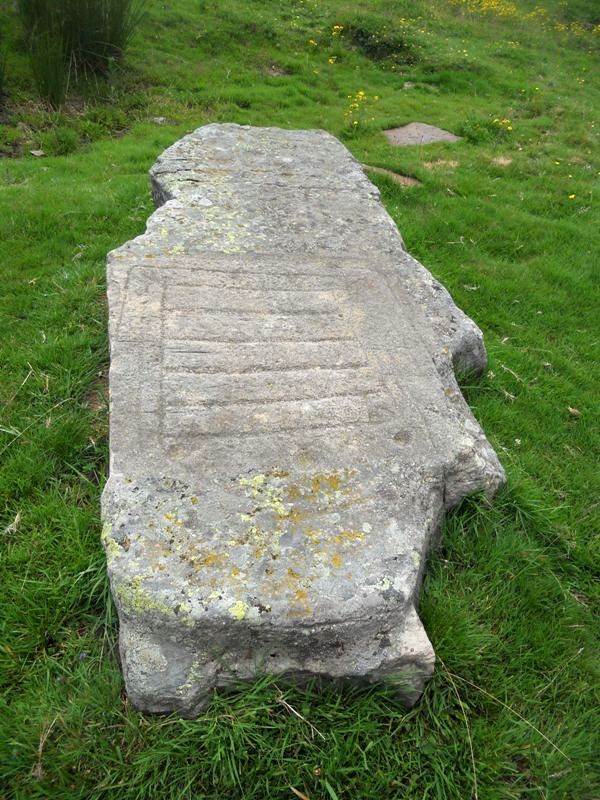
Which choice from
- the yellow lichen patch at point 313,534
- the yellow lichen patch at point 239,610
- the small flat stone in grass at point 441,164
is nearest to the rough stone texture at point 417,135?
the small flat stone in grass at point 441,164

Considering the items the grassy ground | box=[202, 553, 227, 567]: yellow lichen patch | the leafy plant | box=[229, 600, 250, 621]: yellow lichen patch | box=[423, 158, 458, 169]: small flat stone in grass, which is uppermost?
the leafy plant

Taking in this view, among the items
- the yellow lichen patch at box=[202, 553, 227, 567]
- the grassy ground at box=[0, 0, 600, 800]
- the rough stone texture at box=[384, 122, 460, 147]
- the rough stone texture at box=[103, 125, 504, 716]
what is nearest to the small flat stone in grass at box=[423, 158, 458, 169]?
the grassy ground at box=[0, 0, 600, 800]

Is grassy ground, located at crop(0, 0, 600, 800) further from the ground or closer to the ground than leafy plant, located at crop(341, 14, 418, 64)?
closer to the ground

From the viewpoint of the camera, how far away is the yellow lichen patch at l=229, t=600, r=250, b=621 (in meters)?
1.91

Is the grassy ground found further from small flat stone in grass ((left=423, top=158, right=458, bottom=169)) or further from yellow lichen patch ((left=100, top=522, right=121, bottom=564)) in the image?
yellow lichen patch ((left=100, top=522, right=121, bottom=564))

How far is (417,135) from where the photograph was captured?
316 inches

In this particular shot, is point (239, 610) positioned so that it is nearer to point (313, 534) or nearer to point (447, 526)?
point (313, 534)

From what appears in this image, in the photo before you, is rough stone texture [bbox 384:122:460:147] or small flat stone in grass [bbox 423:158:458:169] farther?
rough stone texture [bbox 384:122:460:147]

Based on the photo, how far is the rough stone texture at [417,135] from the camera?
7797mm

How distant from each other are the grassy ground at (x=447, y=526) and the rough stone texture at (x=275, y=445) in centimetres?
18

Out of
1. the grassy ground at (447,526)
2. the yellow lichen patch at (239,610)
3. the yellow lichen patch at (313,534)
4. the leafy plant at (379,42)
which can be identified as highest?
the leafy plant at (379,42)

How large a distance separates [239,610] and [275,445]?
696 millimetres

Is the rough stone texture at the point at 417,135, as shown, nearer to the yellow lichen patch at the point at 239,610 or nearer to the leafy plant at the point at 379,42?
the leafy plant at the point at 379,42

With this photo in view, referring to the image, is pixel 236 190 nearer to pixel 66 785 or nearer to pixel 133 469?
pixel 133 469
